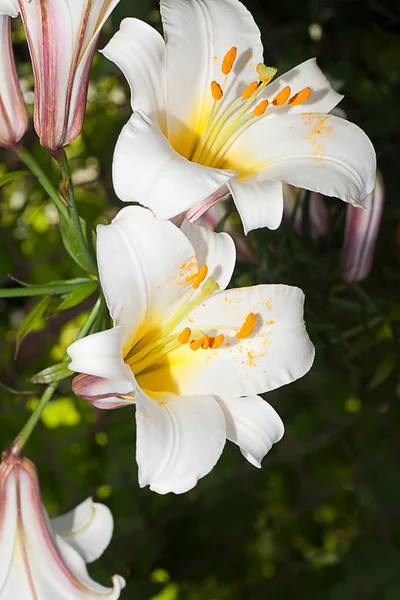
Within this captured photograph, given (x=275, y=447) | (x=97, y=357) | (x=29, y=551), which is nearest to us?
(x=97, y=357)

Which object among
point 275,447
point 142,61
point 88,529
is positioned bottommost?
point 275,447

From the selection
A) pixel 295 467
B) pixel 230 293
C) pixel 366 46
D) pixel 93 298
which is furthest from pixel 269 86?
pixel 295 467

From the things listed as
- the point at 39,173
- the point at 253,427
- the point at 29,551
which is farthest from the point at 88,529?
the point at 39,173

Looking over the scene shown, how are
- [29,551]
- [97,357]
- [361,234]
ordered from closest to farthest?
[97,357]
[29,551]
[361,234]

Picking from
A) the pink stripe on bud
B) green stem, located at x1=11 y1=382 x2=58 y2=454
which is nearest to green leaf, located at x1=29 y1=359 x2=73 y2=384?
green stem, located at x1=11 y1=382 x2=58 y2=454

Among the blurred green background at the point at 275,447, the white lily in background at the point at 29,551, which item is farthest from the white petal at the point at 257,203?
the blurred green background at the point at 275,447

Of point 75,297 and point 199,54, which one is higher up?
point 199,54

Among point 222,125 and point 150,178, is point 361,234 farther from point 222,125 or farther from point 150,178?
point 150,178

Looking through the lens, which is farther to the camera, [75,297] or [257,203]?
[75,297]
